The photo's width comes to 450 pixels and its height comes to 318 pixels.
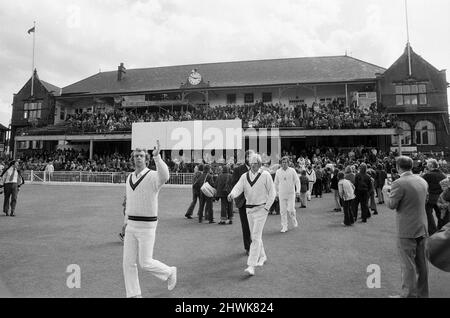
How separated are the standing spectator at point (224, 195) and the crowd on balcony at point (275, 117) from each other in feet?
55.9

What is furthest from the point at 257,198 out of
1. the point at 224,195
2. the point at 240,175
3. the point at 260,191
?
the point at 224,195

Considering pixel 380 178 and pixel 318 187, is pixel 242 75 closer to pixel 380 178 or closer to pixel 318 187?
pixel 318 187

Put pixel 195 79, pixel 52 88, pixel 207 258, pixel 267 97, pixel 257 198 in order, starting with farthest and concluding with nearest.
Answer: pixel 52 88, pixel 267 97, pixel 195 79, pixel 207 258, pixel 257 198

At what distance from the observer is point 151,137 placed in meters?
29.2

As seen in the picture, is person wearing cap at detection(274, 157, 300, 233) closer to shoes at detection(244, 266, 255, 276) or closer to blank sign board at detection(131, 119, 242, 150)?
shoes at detection(244, 266, 255, 276)

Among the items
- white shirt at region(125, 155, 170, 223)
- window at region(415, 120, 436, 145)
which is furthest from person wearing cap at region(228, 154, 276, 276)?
window at region(415, 120, 436, 145)

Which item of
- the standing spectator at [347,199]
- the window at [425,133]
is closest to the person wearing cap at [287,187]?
the standing spectator at [347,199]

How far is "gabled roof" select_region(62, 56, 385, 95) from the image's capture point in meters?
31.1

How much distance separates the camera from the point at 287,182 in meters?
9.16

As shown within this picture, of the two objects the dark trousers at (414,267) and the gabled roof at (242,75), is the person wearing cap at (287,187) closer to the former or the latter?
the dark trousers at (414,267)

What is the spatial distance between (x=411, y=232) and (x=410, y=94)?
93.5ft

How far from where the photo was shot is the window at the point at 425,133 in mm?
27672
